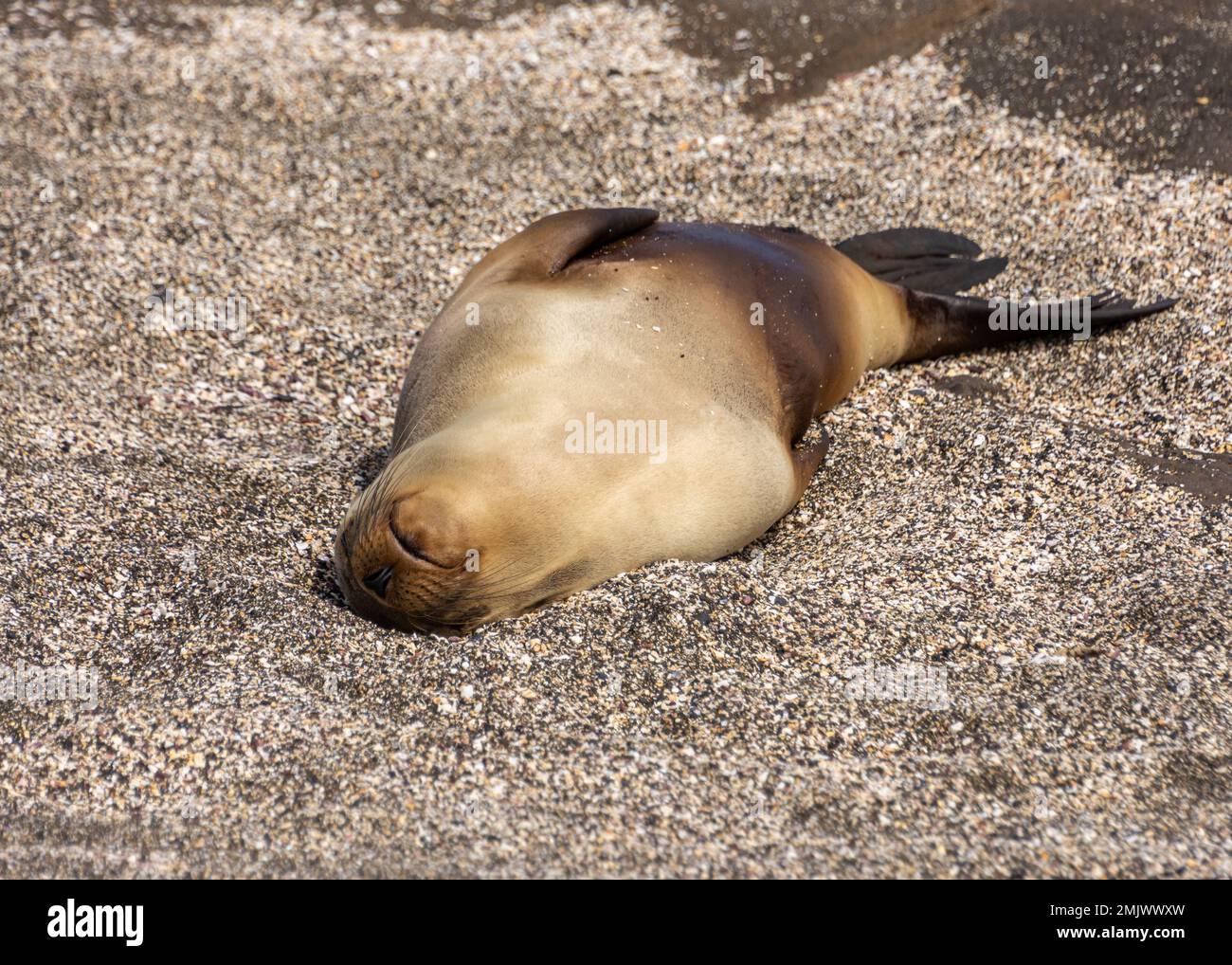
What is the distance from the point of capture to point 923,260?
17.7 ft

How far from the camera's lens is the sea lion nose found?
309 centimetres

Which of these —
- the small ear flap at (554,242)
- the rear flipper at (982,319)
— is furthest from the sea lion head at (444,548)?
the rear flipper at (982,319)

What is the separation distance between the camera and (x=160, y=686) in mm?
3180

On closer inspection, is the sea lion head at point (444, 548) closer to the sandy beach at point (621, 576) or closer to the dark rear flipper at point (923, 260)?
the sandy beach at point (621, 576)

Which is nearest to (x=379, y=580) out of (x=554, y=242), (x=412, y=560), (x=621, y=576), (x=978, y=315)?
(x=412, y=560)

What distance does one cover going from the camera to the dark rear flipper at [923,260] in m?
5.29

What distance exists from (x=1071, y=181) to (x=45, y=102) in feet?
16.8

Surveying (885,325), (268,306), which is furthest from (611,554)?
(268,306)

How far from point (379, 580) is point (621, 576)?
27.6 inches

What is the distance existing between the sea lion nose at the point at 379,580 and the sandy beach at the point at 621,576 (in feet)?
0.67

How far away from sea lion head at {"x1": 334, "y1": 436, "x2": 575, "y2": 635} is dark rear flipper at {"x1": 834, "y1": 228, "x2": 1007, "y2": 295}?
2595 millimetres

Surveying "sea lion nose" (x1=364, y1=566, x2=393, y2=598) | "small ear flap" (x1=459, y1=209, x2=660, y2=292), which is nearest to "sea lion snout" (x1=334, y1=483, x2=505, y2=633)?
"sea lion nose" (x1=364, y1=566, x2=393, y2=598)

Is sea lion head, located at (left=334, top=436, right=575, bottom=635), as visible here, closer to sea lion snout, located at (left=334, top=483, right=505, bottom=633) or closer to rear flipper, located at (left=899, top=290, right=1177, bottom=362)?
sea lion snout, located at (left=334, top=483, right=505, bottom=633)
